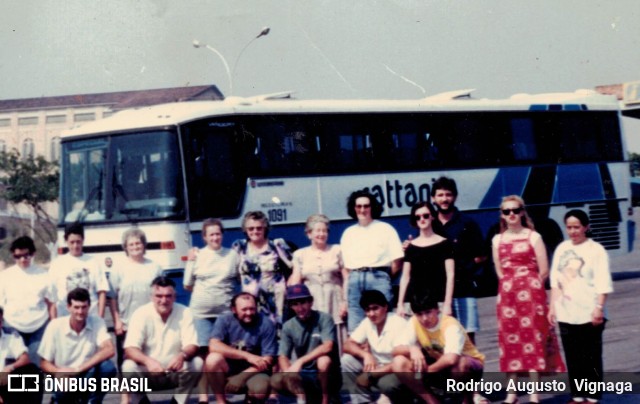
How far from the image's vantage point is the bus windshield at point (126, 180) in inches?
599

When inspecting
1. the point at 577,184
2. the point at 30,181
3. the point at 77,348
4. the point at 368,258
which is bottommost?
the point at 77,348

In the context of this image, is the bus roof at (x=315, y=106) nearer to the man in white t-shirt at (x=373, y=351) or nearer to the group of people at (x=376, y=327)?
the group of people at (x=376, y=327)

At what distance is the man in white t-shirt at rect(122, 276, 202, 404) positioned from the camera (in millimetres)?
8617

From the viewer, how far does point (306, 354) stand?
8.64 meters

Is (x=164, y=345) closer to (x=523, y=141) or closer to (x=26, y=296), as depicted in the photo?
(x=26, y=296)

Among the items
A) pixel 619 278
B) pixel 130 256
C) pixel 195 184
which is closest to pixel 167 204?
pixel 195 184

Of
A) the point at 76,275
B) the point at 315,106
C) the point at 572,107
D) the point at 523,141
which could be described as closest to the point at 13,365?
the point at 76,275

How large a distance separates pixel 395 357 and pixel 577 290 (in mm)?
1490

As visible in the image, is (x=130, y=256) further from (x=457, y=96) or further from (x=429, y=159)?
(x=457, y=96)

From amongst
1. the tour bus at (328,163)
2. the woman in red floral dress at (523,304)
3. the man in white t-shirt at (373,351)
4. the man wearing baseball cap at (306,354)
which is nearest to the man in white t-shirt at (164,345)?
the man wearing baseball cap at (306,354)

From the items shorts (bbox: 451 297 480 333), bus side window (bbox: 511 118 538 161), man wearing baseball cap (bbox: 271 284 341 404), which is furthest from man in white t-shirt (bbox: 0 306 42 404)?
bus side window (bbox: 511 118 538 161)

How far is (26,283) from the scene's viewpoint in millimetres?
9164

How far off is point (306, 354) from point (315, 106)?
30.0 feet

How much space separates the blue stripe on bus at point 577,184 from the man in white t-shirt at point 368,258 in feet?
35.2
